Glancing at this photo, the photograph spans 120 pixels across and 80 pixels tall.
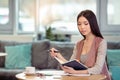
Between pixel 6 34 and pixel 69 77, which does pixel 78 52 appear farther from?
pixel 6 34

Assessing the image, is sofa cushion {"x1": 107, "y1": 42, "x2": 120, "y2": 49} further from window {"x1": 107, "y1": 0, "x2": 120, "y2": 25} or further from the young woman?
the young woman

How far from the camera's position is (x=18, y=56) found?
4.64 m

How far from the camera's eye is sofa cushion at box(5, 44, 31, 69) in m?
4.60

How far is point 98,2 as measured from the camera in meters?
5.33

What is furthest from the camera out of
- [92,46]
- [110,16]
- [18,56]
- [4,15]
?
[4,15]

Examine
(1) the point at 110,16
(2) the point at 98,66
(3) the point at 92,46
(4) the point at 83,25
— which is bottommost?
(2) the point at 98,66

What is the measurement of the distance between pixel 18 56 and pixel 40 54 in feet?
1.22

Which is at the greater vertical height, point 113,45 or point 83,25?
point 83,25

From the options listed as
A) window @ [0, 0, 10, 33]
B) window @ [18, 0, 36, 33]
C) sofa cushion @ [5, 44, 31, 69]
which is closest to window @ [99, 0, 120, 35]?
window @ [18, 0, 36, 33]

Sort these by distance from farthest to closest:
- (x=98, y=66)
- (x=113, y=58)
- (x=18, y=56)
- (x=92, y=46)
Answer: (x=18, y=56) → (x=113, y=58) → (x=92, y=46) → (x=98, y=66)

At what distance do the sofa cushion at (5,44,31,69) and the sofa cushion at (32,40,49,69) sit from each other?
3.6 inches

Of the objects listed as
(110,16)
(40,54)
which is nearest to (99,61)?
(40,54)

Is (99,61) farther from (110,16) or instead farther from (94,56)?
(110,16)

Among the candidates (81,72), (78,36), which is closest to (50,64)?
(78,36)
